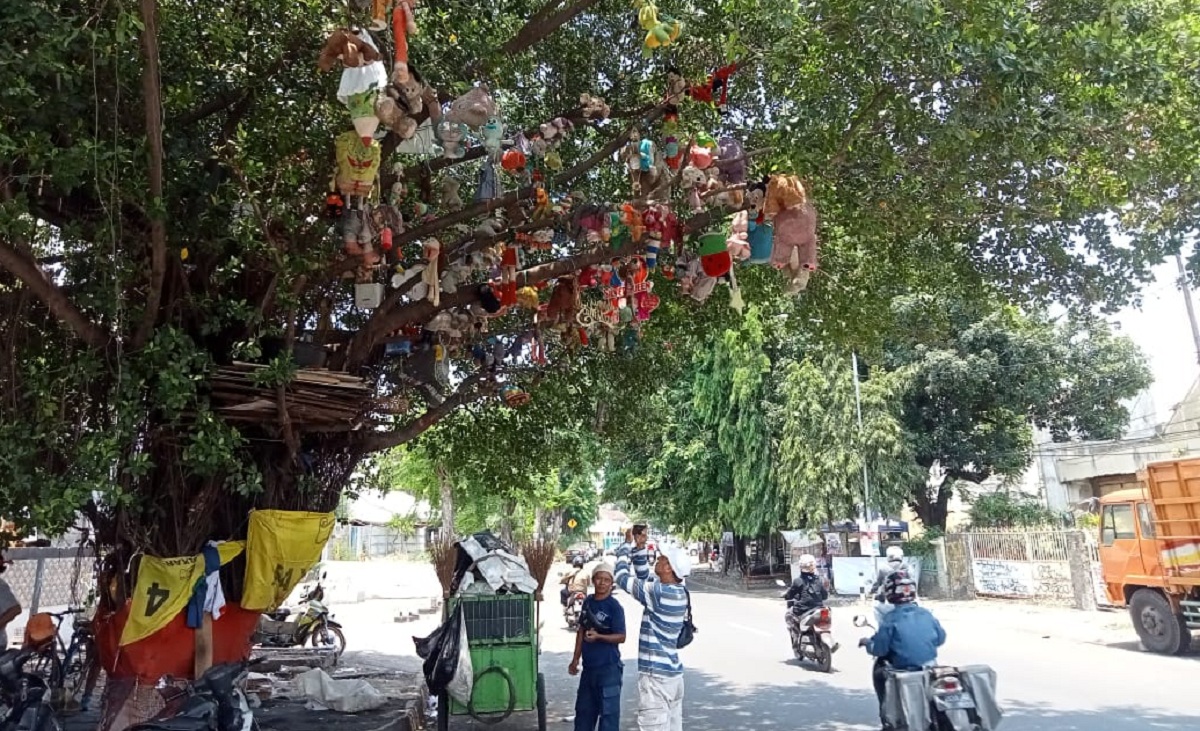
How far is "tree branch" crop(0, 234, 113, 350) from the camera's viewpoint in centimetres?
516

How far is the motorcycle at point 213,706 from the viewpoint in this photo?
15.6 feet

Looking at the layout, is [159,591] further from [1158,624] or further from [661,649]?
[1158,624]

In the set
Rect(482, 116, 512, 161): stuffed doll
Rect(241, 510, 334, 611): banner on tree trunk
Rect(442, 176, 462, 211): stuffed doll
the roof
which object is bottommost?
Rect(241, 510, 334, 611): banner on tree trunk

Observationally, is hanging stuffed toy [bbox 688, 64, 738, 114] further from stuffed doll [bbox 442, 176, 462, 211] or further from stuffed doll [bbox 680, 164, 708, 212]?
stuffed doll [bbox 442, 176, 462, 211]

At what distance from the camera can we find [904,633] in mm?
5914

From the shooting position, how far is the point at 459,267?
7102mm

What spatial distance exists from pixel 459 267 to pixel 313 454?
7.53 feet

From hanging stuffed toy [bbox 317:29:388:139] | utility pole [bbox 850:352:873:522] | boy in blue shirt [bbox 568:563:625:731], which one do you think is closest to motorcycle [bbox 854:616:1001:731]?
boy in blue shirt [bbox 568:563:625:731]

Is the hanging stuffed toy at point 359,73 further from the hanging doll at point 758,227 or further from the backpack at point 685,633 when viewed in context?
the backpack at point 685,633

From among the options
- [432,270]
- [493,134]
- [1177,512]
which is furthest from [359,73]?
[1177,512]

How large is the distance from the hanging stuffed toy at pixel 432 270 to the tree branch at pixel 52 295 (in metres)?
2.28

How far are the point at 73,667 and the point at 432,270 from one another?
649cm

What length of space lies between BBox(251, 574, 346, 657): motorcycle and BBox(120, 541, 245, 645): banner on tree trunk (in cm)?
635

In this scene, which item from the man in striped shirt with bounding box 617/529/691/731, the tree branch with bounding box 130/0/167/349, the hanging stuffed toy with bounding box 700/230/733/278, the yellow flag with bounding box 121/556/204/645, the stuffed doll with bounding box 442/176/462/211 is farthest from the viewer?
the stuffed doll with bounding box 442/176/462/211
